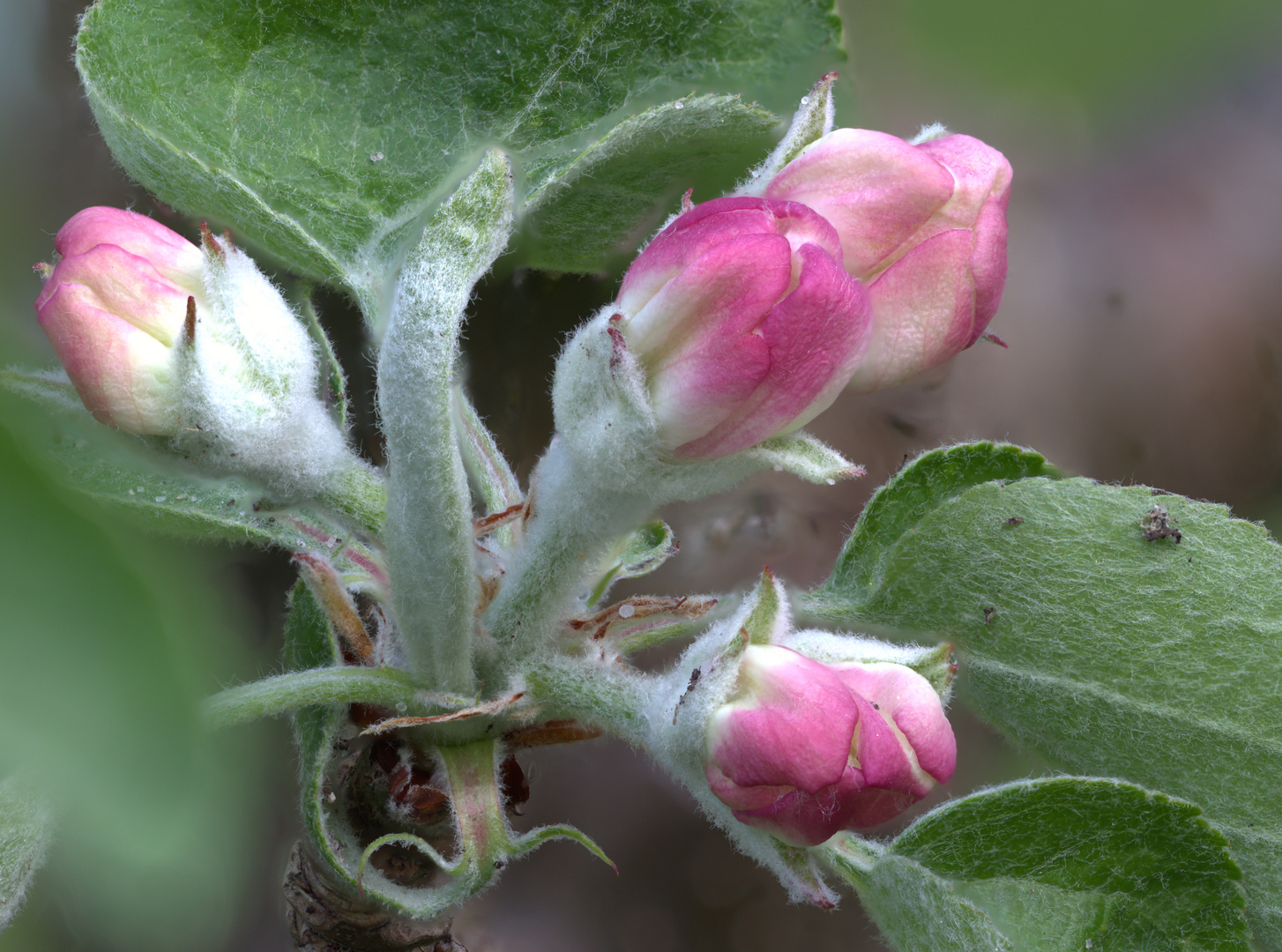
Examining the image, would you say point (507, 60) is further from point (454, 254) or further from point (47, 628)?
point (47, 628)

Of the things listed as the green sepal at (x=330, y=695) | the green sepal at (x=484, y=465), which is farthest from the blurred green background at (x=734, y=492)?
the green sepal at (x=484, y=465)

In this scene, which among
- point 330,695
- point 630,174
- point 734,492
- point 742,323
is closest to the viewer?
point 742,323

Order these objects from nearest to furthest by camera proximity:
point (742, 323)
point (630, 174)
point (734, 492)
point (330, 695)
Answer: point (742, 323) → point (330, 695) → point (630, 174) → point (734, 492)

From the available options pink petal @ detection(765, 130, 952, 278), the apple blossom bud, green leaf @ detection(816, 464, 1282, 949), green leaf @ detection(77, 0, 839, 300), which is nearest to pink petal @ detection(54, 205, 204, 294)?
the apple blossom bud

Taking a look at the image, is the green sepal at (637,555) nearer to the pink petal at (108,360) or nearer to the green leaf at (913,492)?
the green leaf at (913,492)

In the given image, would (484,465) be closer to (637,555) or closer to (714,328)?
(637,555)

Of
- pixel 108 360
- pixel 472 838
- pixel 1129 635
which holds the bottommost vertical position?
pixel 472 838

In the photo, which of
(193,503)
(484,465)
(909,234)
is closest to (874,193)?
(909,234)

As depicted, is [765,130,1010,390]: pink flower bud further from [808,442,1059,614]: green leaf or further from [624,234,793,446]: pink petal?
[808,442,1059,614]: green leaf
